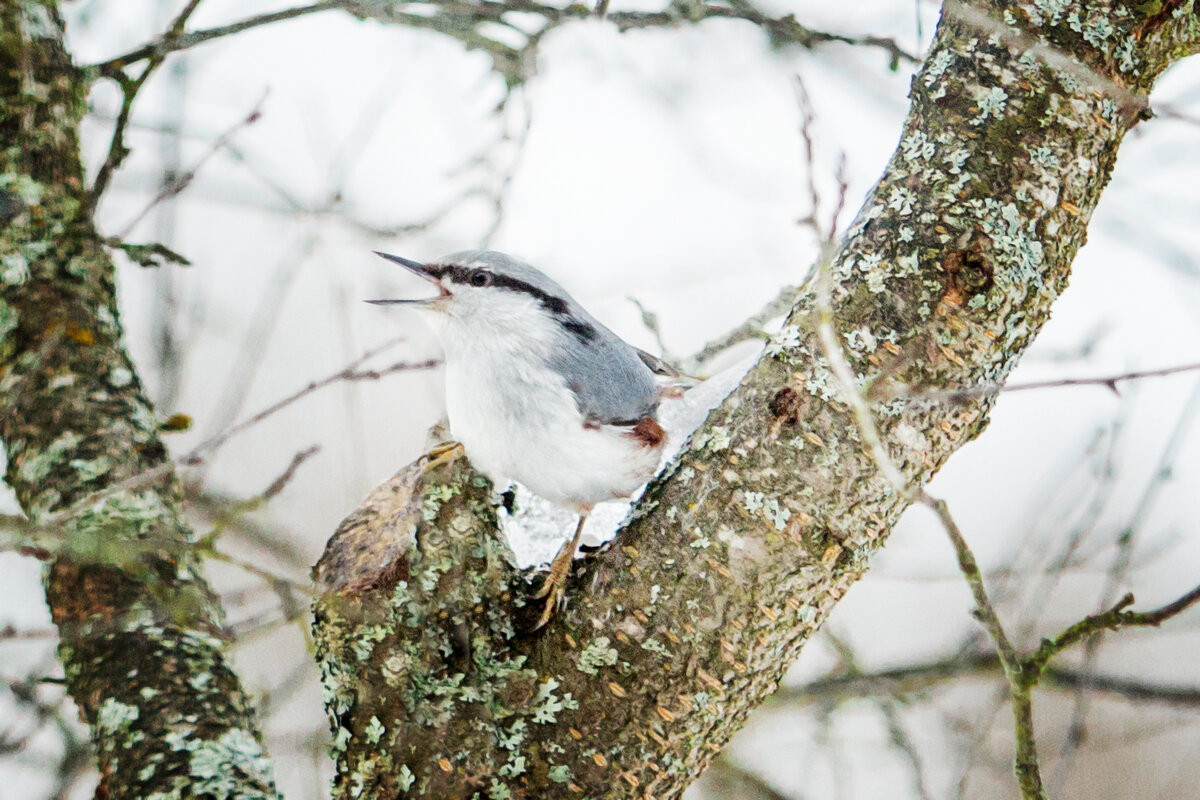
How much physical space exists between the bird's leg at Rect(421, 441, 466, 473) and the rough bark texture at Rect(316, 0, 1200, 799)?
0.74 feet

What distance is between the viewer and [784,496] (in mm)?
1184

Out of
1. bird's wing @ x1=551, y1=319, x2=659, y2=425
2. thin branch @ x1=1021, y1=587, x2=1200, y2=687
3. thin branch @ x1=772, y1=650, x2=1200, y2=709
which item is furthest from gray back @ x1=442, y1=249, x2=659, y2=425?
thin branch @ x1=772, y1=650, x2=1200, y2=709

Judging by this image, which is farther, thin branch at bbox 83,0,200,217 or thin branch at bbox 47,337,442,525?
thin branch at bbox 83,0,200,217

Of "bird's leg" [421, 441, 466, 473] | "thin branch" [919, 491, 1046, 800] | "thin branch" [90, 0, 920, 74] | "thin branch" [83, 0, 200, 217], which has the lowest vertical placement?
"thin branch" [919, 491, 1046, 800]

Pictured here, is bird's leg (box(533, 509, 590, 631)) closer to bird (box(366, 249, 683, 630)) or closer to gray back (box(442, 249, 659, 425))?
bird (box(366, 249, 683, 630))

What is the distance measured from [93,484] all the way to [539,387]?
79cm

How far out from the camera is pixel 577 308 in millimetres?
1744

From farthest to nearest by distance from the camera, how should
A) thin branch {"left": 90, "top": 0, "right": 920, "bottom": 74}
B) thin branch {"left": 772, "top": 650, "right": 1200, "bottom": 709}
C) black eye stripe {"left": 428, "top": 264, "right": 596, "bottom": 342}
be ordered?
thin branch {"left": 772, "top": 650, "right": 1200, "bottom": 709}, thin branch {"left": 90, "top": 0, "right": 920, "bottom": 74}, black eye stripe {"left": 428, "top": 264, "right": 596, "bottom": 342}

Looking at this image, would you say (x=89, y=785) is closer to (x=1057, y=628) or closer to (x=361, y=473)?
(x=361, y=473)

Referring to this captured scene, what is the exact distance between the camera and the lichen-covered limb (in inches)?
51.7

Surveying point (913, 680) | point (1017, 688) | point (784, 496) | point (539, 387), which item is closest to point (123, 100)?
point (539, 387)

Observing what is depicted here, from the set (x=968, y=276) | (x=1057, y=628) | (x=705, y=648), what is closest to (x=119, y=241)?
(x=705, y=648)

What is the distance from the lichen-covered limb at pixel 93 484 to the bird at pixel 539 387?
1.73 ft

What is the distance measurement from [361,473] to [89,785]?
1611mm
